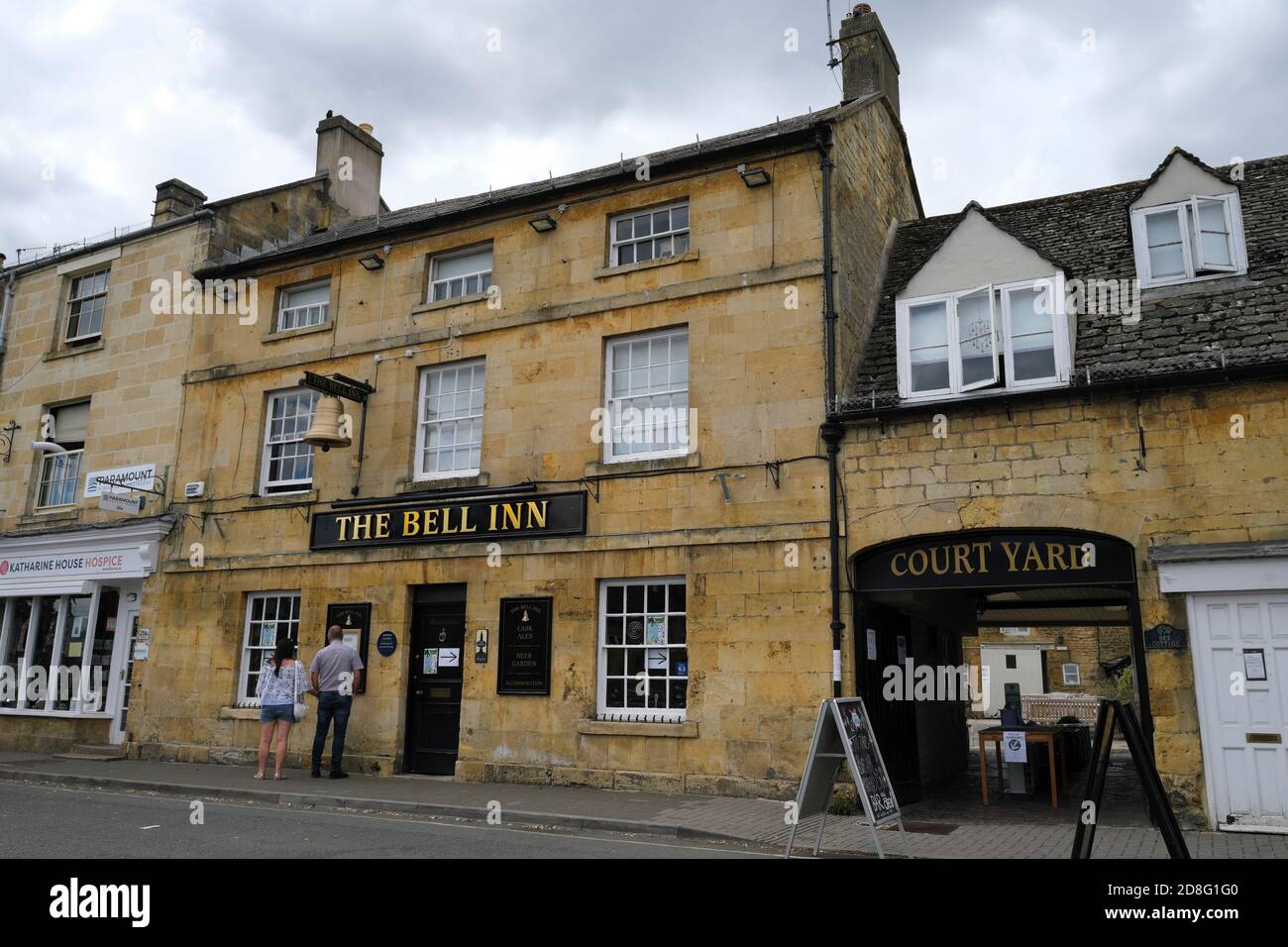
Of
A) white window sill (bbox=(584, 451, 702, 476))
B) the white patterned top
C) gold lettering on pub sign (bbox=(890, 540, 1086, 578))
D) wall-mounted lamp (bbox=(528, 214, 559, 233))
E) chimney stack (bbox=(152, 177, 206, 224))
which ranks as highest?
chimney stack (bbox=(152, 177, 206, 224))

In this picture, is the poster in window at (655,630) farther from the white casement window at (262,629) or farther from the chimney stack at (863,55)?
the chimney stack at (863,55)

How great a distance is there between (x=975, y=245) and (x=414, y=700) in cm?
1031

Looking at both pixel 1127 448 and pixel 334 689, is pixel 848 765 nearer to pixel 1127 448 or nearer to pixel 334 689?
pixel 1127 448

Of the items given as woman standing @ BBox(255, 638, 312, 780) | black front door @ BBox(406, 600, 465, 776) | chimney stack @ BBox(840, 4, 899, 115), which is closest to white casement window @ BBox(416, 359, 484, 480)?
black front door @ BBox(406, 600, 465, 776)

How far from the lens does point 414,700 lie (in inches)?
581

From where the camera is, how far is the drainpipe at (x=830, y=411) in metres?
12.0

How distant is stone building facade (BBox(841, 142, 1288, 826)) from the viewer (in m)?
10.2

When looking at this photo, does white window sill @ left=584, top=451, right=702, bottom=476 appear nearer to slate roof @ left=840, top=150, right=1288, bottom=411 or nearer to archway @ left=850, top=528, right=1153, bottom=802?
slate roof @ left=840, top=150, right=1288, bottom=411

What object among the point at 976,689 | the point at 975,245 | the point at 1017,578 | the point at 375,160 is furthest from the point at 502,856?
the point at 976,689

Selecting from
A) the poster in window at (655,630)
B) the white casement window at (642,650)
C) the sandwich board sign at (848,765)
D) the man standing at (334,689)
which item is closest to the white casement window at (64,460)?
the man standing at (334,689)

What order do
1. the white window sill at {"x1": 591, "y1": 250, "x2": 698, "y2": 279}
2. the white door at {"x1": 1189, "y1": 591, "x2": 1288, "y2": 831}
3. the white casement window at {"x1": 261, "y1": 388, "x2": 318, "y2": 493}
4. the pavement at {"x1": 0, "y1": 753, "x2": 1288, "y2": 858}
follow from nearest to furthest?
the pavement at {"x1": 0, "y1": 753, "x2": 1288, "y2": 858} → the white door at {"x1": 1189, "y1": 591, "x2": 1288, "y2": 831} → the white window sill at {"x1": 591, "y1": 250, "x2": 698, "y2": 279} → the white casement window at {"x1": 261, "y1": 388, "x2": 318, "y2": 493}

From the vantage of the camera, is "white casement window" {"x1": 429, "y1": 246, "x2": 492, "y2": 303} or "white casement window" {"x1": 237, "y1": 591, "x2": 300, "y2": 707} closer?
"white casement window" {"x1": 429, "y1": 246, "x2": 492, "y2": 303}

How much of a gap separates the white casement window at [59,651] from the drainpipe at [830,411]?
13.5 m

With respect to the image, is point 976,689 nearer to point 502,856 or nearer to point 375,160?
point 375,160
